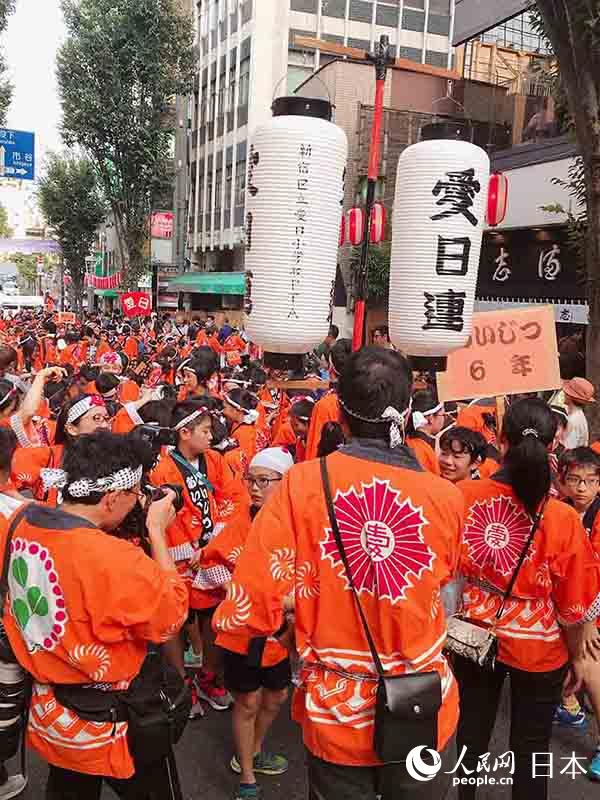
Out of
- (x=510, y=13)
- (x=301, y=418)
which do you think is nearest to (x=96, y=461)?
(x=301, y=418)

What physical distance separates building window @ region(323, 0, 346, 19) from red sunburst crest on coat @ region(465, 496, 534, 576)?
2737cm

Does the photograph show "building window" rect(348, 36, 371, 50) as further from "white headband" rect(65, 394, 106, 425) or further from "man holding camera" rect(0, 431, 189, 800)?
"man holding camera" rect(0, 431, 189, 800)

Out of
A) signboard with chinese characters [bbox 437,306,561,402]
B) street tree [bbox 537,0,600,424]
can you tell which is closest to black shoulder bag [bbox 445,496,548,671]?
signboard with chinese characters [bbox 437,306,561,402]

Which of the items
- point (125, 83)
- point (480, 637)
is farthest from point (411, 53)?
point (480, 637)

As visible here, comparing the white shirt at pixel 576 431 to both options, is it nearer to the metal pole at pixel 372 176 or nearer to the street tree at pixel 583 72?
the street tree at pixel 583 72

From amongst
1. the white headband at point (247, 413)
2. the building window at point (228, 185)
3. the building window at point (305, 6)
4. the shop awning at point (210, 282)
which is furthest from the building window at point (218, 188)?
the white headband at point (247, 413)

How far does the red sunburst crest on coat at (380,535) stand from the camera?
2039 millimetres

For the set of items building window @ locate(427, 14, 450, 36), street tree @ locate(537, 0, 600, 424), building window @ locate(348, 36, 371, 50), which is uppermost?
building window @ locate(427, 14, 450, 36)

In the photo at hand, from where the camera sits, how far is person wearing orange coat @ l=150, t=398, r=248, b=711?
153 inches

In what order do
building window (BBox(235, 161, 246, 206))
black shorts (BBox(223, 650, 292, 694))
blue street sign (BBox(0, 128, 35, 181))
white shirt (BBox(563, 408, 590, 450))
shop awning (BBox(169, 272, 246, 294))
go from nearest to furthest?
black shorts (BBox(223, 650, 292, 694)) → white shirt (BBox(563, 408, 590, 450)) → blue street sign (BBox(0, 128, 35, 181)) → shop awning (BBox(169, 272, 246, 294)) → building window (BBox(235, 161, 246, 206))

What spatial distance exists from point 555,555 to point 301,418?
2.78 meters

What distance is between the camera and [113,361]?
1001 cm

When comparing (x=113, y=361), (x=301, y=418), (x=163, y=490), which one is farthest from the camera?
(x=113, y=361)

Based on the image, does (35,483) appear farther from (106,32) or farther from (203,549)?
(106,32)
